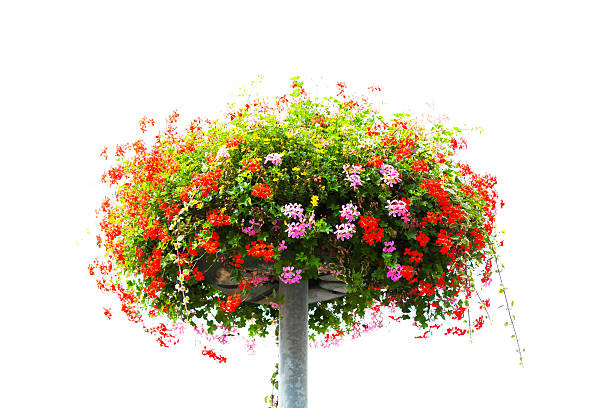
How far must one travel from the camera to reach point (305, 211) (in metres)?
3.40

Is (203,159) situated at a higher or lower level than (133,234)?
higher

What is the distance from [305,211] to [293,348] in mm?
942

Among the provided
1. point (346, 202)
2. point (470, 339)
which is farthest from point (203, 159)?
point (470, 339)

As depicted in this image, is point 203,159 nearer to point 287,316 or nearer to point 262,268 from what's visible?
point 262,268

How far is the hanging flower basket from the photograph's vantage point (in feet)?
10.9

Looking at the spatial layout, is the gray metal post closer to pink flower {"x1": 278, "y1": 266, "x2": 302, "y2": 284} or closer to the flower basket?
the flower basket

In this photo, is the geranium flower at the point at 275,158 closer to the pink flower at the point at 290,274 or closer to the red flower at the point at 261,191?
the red flower at the point at 261,191

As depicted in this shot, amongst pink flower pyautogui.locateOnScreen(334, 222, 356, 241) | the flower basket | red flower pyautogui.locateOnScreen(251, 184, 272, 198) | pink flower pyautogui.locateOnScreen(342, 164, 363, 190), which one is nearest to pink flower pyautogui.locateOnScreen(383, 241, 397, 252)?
the flower basket

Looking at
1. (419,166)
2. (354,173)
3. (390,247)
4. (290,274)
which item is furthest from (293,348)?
(419,166)

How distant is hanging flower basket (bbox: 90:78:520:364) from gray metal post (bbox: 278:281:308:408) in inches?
7.1

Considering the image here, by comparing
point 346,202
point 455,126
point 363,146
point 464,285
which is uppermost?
point 455,126

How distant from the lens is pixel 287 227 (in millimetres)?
3309

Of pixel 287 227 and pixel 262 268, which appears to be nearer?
pixel 287 227

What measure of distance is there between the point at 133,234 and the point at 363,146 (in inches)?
56.3
